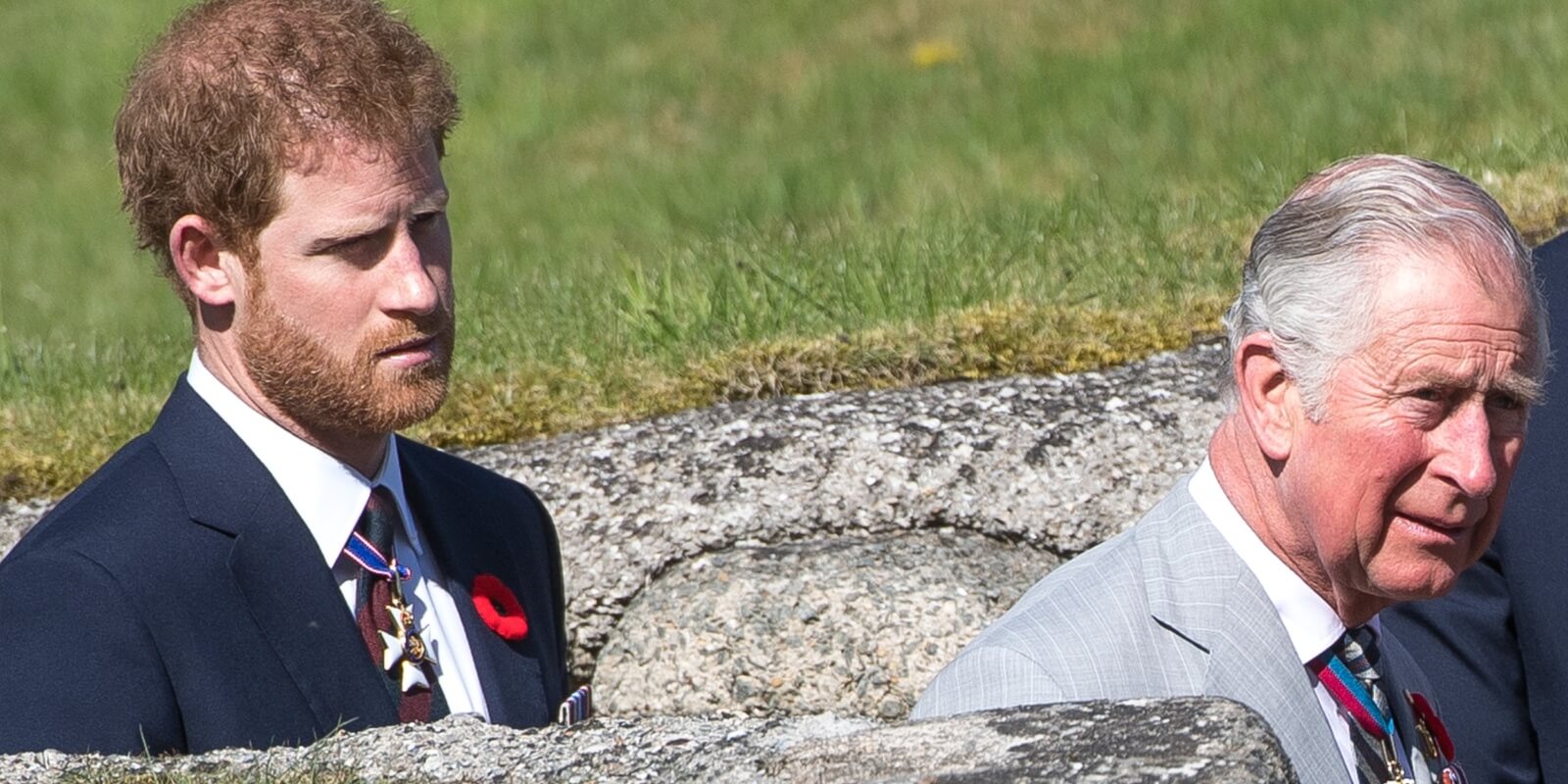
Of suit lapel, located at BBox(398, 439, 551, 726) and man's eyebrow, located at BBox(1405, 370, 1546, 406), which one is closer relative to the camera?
man's eyebrow, located at BBox(1405, 370, 1546, 406)

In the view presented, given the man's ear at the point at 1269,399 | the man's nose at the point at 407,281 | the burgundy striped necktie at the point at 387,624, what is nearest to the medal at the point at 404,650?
the burgundy striped necktie at the point at 387,624

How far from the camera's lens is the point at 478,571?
349 centimetres

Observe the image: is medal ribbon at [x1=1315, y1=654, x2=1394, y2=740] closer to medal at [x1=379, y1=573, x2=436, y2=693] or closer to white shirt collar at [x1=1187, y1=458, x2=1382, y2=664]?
white shirt collar at [x1=1187, y1=458, x2=1382, y2=664]

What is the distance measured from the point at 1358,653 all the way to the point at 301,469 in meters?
1.62

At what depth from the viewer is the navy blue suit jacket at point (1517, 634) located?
12.0ft

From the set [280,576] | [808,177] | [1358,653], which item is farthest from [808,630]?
[808,177]

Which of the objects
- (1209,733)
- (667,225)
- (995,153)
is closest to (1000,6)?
(995,153)

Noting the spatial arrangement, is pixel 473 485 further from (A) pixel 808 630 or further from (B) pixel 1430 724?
(B) pixel 1430 724

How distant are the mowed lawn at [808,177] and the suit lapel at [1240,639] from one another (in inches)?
92.4

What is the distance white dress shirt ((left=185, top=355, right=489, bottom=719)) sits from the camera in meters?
3.19

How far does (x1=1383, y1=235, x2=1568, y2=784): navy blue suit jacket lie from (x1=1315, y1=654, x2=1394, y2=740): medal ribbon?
813mm

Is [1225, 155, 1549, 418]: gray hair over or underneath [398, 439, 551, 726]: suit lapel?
over

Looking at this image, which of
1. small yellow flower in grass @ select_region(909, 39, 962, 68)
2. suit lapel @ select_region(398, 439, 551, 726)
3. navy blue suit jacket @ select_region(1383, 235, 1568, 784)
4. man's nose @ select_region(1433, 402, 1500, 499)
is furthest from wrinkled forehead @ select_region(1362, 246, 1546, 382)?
small yellow flower in grass @ select_region(909, 39, 962, 68)

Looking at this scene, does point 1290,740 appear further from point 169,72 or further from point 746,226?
point 746,226
